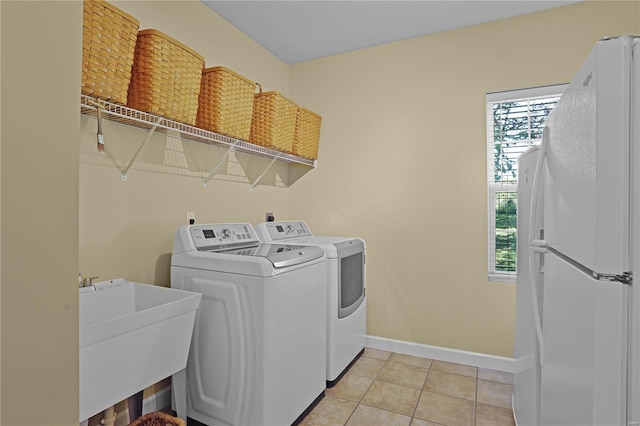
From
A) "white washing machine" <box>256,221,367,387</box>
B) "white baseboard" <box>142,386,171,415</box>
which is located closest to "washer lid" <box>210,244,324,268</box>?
"white washing machine" <box>256,221,367,387</box>

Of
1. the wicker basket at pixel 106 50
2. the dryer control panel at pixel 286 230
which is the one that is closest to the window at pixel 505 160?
the dryer control panel at pixel 286 230

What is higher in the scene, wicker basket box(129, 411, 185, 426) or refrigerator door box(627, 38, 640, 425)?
refrigerator door box(627, 38, 640, 425)

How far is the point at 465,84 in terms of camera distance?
2781mm

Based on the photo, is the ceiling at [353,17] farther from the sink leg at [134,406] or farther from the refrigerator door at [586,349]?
the sink leg at [134,406]

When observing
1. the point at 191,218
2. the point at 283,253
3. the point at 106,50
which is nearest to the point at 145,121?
the point at 106,50

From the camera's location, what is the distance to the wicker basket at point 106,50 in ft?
Answer: 4.67

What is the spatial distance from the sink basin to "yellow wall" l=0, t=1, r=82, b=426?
0.78 metres

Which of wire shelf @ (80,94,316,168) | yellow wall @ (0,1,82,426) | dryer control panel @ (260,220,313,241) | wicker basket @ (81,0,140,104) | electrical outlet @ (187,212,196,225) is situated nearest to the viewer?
yellow wall @ (0,1,82,426)

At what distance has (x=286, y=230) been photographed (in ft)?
9.52

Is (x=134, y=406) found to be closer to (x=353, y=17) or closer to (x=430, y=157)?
(x=430, y=157)

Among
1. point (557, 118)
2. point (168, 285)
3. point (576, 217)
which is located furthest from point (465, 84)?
point (168, 285)

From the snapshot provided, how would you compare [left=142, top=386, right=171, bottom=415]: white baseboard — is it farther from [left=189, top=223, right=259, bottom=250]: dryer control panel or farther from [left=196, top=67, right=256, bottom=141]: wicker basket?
[left=196, top=67, right=256, bottom=141]: wicker basket

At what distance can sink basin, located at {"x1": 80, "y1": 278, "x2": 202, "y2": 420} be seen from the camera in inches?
49.2

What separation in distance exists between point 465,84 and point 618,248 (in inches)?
93.0
